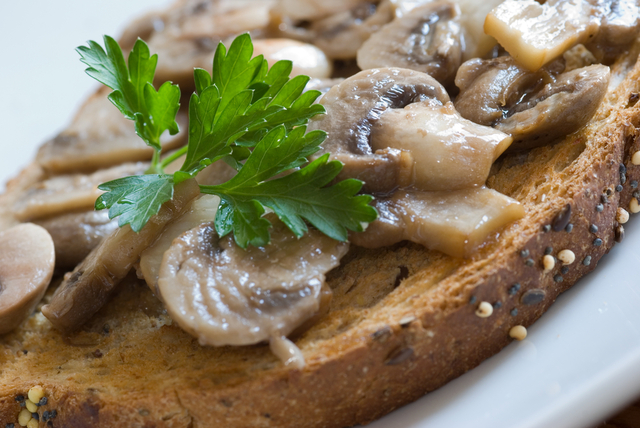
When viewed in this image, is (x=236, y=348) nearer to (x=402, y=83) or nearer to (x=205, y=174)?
(x=205, y=174)

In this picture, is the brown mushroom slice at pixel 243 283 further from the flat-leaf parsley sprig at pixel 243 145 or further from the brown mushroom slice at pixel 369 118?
the brown mushroom slice at pixel 369 118

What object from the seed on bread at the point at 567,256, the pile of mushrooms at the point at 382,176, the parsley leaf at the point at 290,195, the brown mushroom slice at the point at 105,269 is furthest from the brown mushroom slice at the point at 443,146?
the brown mushroom slice at the point at 105,269

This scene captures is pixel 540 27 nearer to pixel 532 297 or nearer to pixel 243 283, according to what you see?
pixel 532 297

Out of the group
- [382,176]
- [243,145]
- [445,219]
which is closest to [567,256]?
[445,219]

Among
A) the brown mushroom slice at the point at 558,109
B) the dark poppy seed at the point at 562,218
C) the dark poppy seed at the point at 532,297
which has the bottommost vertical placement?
the dark poppy seed at the point at 532,297

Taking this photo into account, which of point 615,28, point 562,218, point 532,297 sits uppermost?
point 615,28

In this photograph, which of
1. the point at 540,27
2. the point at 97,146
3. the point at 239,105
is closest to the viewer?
the point at 239,105
